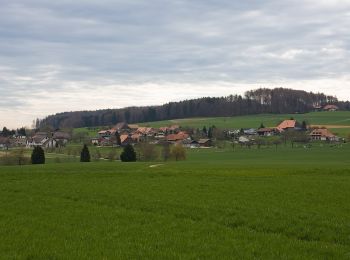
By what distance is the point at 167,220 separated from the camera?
18.1m

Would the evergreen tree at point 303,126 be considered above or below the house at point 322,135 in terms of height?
above

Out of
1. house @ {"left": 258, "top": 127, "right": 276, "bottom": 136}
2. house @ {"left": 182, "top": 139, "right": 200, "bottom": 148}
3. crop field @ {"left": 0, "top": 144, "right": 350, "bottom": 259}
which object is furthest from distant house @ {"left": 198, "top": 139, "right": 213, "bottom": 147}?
crop field @ {"left": 0, "top": 144, "right": 350, "bottom": 259}

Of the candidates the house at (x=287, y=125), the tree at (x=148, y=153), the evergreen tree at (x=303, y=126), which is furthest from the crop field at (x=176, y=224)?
the house at (x=287, y=125)

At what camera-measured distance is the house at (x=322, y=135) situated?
137 metres

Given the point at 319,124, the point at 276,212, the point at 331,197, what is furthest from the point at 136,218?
the point at 319,124

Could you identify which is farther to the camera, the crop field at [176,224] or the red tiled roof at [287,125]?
the red tiled roof at [287,125]

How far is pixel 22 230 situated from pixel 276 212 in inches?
381

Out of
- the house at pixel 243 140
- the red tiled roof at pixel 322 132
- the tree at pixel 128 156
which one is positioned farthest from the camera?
the red tiled roof at pixel 322 132

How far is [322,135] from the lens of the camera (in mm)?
140875

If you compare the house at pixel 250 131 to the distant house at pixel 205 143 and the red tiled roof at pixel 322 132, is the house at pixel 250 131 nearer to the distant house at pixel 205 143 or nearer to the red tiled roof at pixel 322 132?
the distant house at pixel 205 143

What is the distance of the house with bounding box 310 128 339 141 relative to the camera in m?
137

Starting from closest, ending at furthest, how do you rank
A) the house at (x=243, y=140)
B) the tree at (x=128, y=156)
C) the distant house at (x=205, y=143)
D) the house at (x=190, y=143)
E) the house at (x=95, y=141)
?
the tree at (x=128, y=156) < the house at (x=243, y=140) < the distant house at (x=205, y=143) < the house at (x=190, y=143) < the house at (x=95, y=141)

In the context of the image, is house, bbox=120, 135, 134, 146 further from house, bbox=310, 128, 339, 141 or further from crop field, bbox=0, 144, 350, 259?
crop field, bbox=0, 144, 350, 259

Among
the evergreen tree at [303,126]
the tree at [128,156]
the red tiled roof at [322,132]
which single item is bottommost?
the tree at [128,156]
